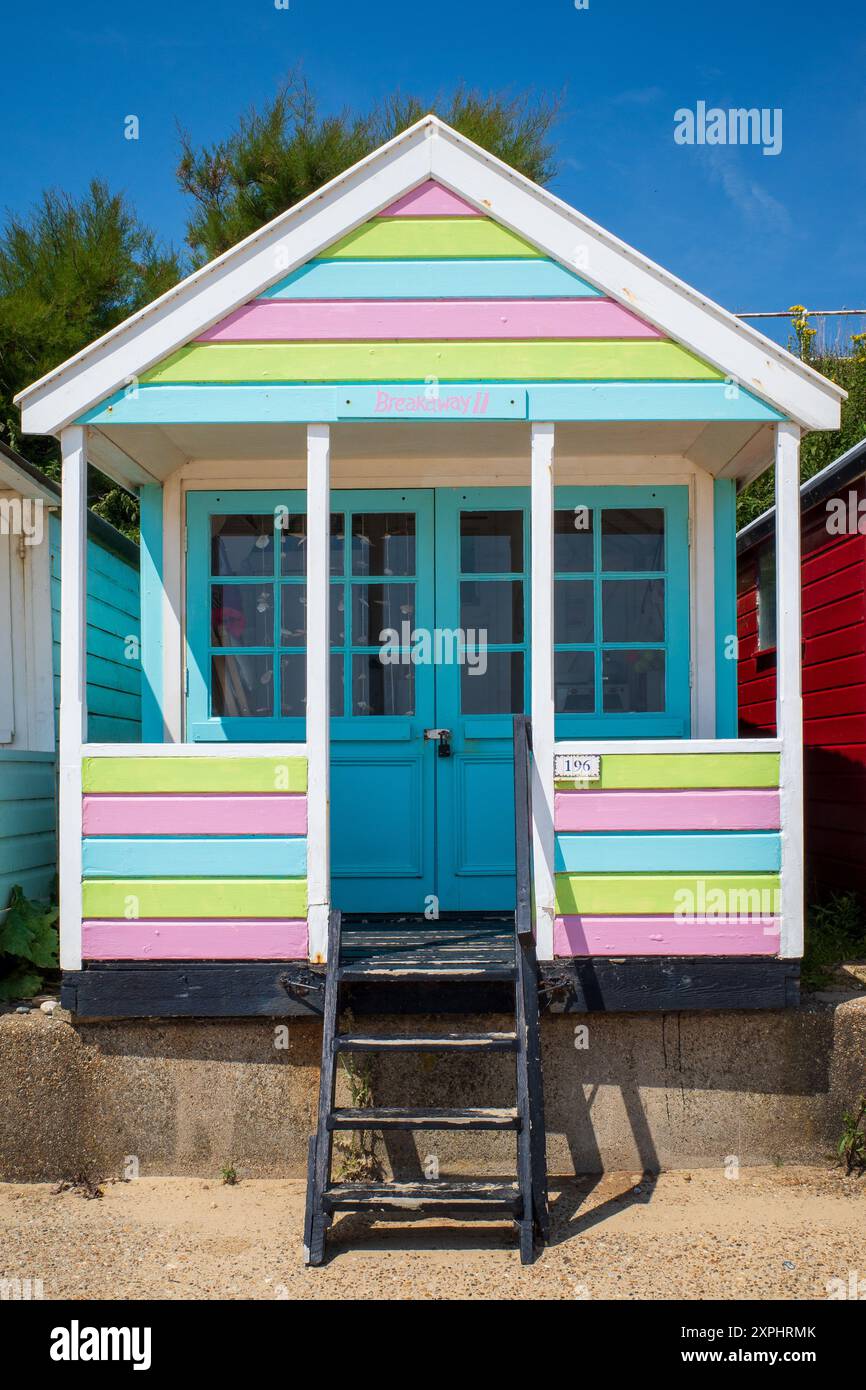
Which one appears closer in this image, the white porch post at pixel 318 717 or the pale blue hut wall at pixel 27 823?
the white porch post at pixel 318 717

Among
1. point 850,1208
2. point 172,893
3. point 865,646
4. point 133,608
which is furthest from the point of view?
point 133,608

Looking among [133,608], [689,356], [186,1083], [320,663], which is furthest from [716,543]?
[133,608]

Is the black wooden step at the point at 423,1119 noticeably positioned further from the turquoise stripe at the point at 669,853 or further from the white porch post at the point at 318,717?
the turquoise stripe at the point at 669,853

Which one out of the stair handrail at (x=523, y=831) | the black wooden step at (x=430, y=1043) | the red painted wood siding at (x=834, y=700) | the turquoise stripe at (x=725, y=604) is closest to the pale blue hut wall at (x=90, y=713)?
the black wooden step at (x=430, y=1043)

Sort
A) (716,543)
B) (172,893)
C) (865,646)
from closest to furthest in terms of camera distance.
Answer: (172,893) < (716,543) < (865,646)

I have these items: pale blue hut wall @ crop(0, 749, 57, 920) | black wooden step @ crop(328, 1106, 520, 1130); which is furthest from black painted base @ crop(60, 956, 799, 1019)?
pale blue hut wall @ crop(0, 749, 57, 920)

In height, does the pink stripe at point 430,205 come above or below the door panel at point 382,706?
above

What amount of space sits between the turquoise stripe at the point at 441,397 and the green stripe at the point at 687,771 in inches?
55.6

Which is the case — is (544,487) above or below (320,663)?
above

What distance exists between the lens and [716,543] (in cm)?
545

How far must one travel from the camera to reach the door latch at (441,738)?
5480 mm

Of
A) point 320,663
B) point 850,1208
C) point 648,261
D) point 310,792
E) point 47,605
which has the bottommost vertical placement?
point 850,1208

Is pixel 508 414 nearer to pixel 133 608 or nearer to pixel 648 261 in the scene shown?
pixel 648 261

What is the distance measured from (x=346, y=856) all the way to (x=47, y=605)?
2.28 meters
